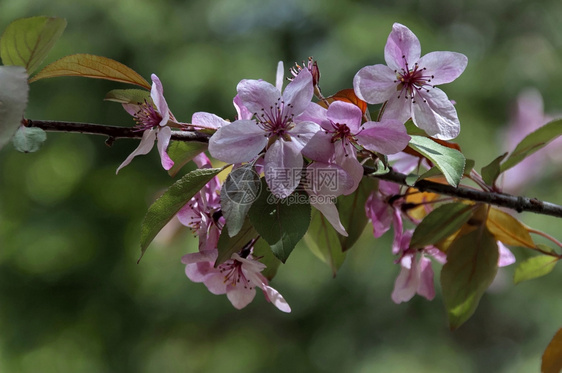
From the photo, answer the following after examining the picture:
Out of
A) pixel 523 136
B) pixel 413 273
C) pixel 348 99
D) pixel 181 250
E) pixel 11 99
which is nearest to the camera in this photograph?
pixel 11 99

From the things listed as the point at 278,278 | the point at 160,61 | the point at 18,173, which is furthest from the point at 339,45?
the point at 18,173

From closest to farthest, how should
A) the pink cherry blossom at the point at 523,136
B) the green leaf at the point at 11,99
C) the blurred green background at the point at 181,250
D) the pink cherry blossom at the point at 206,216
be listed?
1. the green leaf at the point at 11,99
2. the pink cherry blossom at the point at 206,216
3. the pink cherry blossom at the point at 523,136
4. the blurred green background at the point at 181,250

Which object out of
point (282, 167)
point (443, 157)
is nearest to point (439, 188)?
point (443, 157)

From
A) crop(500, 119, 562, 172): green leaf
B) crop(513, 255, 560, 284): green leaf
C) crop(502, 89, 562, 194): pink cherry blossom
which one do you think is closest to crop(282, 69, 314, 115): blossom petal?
crop(500, 119, 562, 172): green leaf

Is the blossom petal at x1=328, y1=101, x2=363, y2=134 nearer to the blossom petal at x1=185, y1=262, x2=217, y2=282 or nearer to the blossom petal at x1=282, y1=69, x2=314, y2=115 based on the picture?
the blossom petal at x1=282, y1=69, x2=314, y2=115

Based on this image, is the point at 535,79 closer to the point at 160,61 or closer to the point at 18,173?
the point at 160,61

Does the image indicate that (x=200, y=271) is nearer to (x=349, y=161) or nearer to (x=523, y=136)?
(x=349, y=161)

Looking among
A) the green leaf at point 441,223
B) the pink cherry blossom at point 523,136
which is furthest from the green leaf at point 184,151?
the pink cherry blossom at point 523,136

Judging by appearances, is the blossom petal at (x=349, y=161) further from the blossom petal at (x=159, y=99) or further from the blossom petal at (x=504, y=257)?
the blossom petal at (x=504, y=257)
